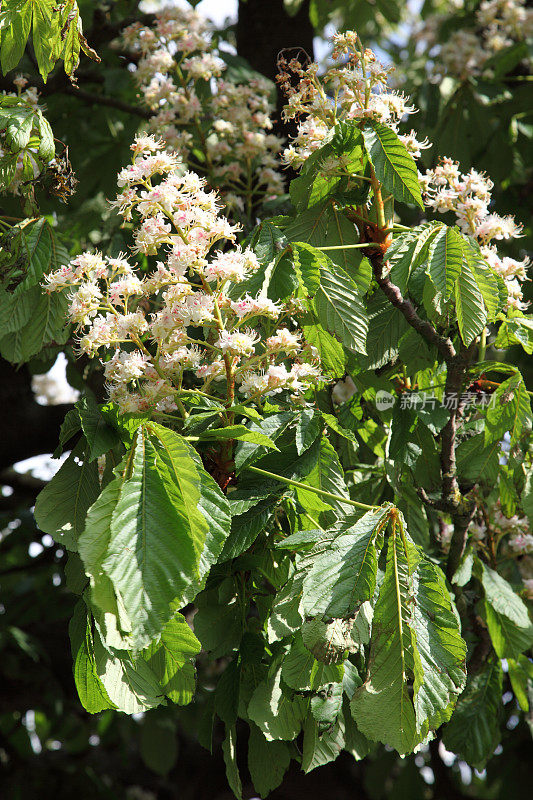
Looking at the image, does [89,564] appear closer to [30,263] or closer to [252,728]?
[252,728]

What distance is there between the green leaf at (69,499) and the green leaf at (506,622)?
1029 millimetres

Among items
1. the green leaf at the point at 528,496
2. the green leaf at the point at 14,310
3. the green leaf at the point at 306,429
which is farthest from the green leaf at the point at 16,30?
the green leaf at the point at 528,496

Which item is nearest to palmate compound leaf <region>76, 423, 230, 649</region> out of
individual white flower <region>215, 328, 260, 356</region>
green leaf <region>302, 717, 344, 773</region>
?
individual white flower <region>215, 328, 260, 356</region>

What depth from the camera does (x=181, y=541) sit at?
3.44 ft

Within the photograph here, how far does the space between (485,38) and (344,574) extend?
392cm

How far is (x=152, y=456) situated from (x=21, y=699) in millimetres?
3129

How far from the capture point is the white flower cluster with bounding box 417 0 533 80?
137 inches

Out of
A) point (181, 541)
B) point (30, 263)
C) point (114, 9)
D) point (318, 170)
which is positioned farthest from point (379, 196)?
point (114, 9)

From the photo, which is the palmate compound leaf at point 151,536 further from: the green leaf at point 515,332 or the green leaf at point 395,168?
the green leaf at point 515,332

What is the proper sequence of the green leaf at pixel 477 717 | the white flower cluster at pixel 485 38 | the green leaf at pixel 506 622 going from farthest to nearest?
1. the white flower cluster at pixel 485 38
2. the green leaf at pixel 477 717
3. the green leaf at pixel 506 622

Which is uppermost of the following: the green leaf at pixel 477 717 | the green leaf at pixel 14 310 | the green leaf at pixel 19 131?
the green leaf at pixel 19 131

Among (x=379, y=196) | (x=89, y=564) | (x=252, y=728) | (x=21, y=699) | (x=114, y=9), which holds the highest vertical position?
(x=379, y=196)

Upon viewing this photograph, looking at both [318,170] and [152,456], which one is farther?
[318,170]

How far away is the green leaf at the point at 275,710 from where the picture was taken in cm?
148
